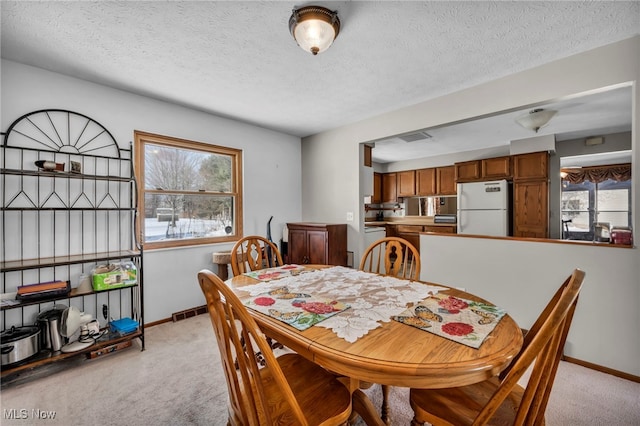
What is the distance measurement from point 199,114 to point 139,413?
2.95 meters

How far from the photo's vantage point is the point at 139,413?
5.20 feet

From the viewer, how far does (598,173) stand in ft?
17.6

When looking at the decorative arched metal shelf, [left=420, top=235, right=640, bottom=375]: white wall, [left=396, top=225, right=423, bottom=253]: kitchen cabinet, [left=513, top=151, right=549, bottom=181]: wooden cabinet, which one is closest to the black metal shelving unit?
the decorative arched metal shelf

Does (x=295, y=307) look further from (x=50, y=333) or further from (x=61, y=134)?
(x=61, y=134)

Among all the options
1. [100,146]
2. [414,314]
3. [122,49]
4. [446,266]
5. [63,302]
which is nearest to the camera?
[414,314]

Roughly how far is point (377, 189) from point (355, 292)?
5.13 meters

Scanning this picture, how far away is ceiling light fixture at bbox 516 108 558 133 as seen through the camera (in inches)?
115

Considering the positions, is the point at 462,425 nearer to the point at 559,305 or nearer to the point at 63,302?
the point at 559,305

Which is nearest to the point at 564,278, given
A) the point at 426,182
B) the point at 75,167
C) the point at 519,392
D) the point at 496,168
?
the point at 519,392

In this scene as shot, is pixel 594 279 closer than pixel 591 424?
No

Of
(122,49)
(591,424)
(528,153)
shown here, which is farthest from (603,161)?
(122,49)

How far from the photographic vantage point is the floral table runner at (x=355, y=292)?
1107 mm

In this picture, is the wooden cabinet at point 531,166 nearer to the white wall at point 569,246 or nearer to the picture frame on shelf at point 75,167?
the white wall at point 569,246

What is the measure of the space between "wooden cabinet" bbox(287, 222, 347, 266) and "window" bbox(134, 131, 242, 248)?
803 millimetres
